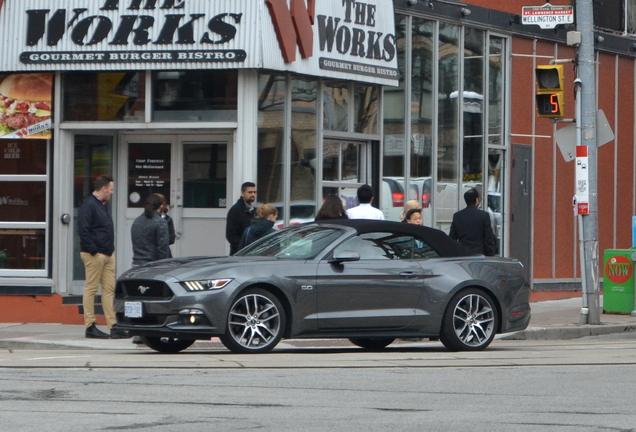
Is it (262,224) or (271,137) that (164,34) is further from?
(262,224)

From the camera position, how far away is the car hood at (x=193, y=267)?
11.1 meters

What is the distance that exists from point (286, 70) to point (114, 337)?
4.23 m

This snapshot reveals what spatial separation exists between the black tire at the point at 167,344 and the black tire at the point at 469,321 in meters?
2.61

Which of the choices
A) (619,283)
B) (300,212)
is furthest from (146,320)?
(619,283)

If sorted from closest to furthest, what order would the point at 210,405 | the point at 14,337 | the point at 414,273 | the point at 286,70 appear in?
the point at 210,405
the point at 414,273
the point at 14,337
the point at 286,70

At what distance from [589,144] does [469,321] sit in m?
5.10

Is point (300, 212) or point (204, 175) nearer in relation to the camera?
point (204, 175)

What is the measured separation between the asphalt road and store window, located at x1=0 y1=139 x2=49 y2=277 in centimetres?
485

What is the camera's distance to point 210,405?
782 cm

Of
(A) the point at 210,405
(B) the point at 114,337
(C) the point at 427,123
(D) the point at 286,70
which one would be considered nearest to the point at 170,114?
(D) the point at 286,70

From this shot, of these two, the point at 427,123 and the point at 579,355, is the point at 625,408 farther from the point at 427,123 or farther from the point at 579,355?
the point at 427,123

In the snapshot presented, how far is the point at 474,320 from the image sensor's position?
1246cm

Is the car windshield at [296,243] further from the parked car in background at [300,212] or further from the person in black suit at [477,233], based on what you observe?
the parked car in background at [300,212]

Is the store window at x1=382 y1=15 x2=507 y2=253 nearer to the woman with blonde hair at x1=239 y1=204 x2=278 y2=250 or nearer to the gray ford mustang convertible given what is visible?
the woman with blonde hair at x1=239 y1=204 x2=278 y2=250
